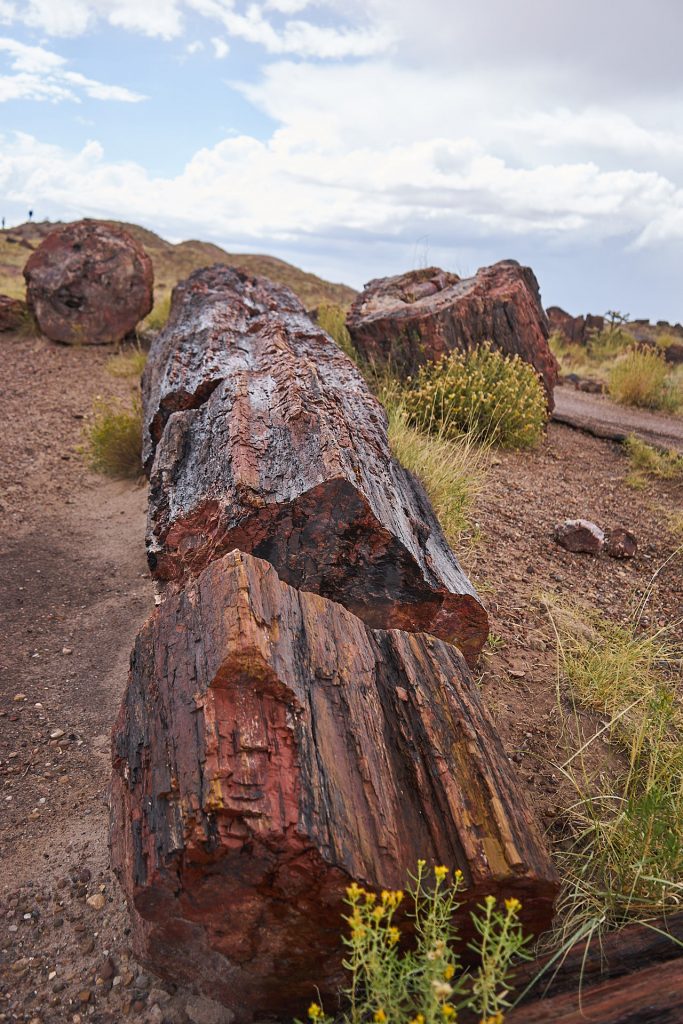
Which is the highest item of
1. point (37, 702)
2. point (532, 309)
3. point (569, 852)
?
point (532, 309)

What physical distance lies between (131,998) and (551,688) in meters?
2.47

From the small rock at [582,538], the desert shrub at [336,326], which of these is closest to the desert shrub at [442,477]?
the small rock at [582,538]

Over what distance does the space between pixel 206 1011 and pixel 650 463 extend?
712 cm

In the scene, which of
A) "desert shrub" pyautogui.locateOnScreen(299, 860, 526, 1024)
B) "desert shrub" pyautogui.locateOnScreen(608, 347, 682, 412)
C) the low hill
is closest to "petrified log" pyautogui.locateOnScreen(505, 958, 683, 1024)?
"desert shrub" pyautogui.locateOnScreen(299, 860, 526, 1024)

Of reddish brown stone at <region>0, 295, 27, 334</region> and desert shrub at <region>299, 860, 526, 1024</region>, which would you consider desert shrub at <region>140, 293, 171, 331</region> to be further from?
desert shrub at <region>299, 860, 526, 1024</region>

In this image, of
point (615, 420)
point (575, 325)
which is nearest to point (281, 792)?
point (615, 420)

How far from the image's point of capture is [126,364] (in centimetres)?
1143

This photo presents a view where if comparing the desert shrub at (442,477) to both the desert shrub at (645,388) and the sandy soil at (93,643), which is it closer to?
the sandy soil at (93,643)

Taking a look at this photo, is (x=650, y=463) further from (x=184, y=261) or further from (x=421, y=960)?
(x=184, y=261)

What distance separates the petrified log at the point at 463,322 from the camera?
9.33m

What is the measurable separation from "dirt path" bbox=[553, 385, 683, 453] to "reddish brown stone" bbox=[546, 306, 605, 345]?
10.0 metres

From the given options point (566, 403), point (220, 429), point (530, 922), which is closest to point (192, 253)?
point (566, 403)

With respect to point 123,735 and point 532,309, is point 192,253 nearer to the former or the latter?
point 532,309

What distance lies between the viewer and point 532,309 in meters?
10.0
